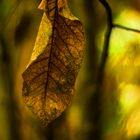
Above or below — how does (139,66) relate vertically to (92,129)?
above

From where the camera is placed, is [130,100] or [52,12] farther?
[130,100]

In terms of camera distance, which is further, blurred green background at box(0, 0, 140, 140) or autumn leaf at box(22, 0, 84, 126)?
blurred green background at box(0, 0, 140, 140)

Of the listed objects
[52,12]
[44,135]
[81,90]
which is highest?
[52,12]

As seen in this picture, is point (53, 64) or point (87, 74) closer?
point (53, 64)

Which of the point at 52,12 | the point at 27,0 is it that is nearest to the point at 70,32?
the point at 52,12

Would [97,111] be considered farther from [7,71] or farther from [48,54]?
[48,54]
